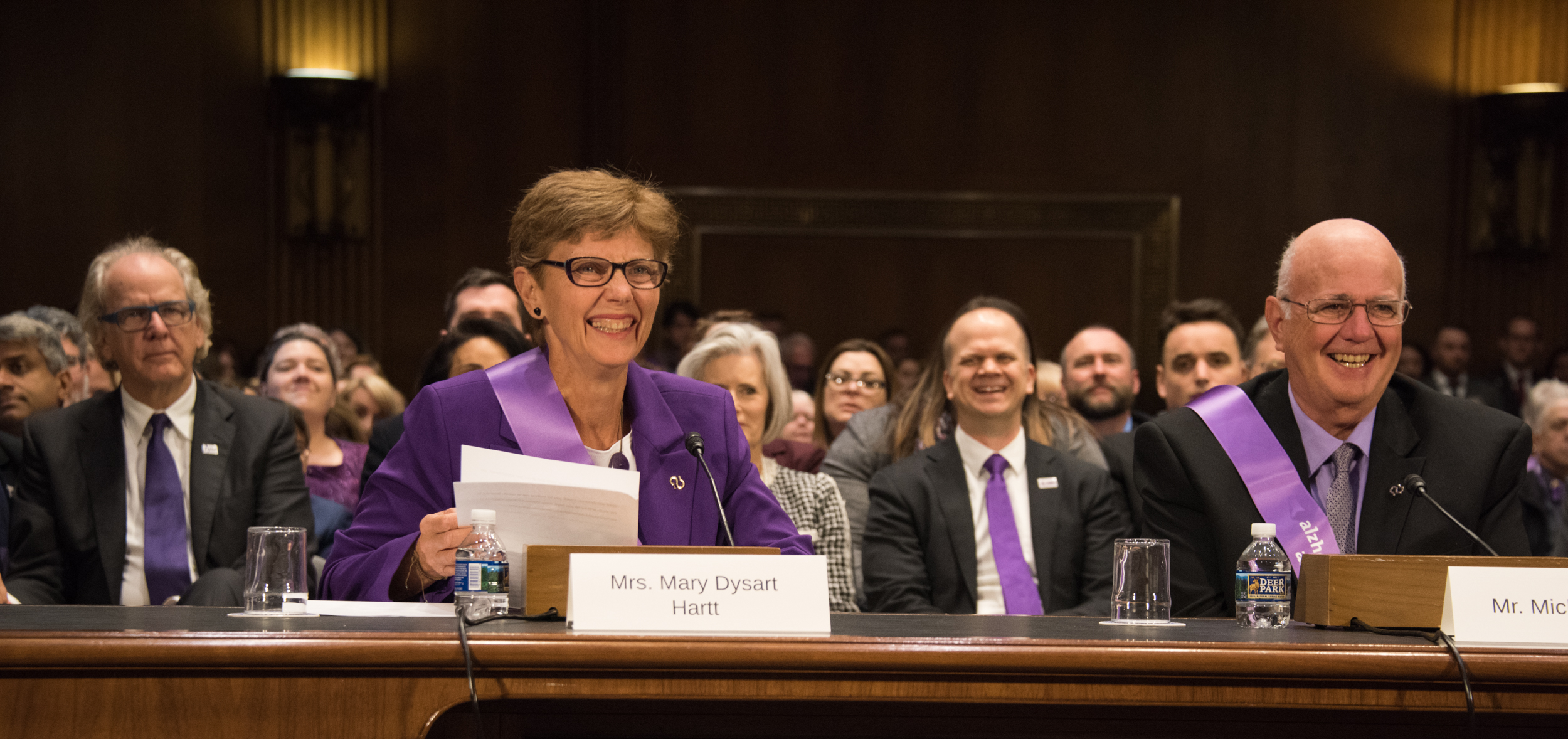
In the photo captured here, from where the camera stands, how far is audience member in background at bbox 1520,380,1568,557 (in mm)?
4352

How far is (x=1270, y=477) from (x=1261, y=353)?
2139 mm

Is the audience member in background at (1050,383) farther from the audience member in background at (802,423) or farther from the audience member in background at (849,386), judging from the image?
the audience member in background at (802,423)

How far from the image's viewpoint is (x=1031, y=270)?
8.18m

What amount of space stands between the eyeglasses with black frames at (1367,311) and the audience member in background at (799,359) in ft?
15.1

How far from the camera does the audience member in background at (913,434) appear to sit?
3893mm

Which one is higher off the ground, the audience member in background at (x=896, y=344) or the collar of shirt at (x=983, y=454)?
the audience member in background at (x=896, y=344)

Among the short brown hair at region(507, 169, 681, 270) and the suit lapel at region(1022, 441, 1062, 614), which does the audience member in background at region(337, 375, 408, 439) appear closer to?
the suit lapel at region(1022, 441, 1062, 614)

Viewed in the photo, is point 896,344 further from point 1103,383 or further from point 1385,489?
point 1385,489

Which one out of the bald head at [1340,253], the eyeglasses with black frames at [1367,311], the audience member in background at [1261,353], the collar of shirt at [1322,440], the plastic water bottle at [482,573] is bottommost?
the plastic water bottle at [482,573]

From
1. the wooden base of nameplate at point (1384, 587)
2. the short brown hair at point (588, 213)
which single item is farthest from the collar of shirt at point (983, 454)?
the wooden base of nameplate at point (1384, 587)

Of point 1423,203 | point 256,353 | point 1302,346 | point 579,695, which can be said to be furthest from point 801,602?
point 1423,203

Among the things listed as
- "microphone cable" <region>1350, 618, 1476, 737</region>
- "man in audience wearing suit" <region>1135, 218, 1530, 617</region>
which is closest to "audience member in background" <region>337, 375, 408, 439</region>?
"man in audience wearing suit" <region>1135, 218, 1530, 617</region>

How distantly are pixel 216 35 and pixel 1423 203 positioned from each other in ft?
22.8

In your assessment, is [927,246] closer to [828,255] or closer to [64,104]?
[828,255]
